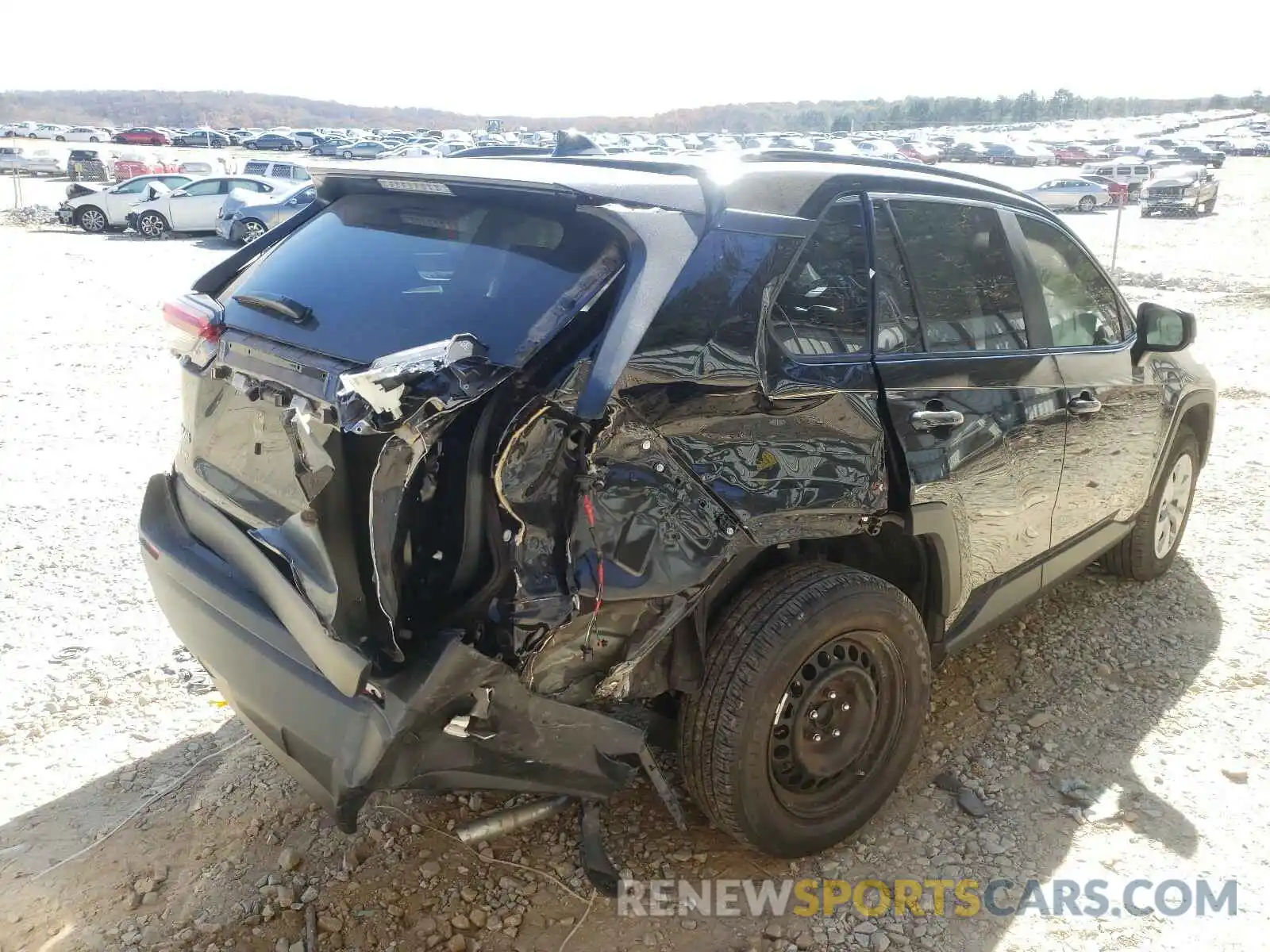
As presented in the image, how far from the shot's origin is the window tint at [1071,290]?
3.64m

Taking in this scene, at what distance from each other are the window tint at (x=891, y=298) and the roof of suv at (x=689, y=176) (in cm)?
14

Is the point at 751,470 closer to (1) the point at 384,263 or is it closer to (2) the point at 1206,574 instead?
(1) the point at 384,263

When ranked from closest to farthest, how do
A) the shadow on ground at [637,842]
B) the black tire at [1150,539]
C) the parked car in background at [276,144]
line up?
the shadow on ground at [637,842], the black tire at [1150,539], the parked car in background at [276,144]

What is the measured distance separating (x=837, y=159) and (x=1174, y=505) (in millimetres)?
2938

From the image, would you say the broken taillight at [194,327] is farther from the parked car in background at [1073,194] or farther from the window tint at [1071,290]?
the parked car in background at [1073,194]

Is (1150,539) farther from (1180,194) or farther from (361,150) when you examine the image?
(361,150)

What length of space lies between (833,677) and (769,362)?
3.18 ft

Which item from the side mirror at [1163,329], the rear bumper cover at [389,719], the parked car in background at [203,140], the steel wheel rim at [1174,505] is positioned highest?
the parked car in background at [203,140]

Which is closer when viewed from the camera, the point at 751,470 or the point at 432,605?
the point at 432,605

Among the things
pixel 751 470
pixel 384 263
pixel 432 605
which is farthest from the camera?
pixel 384 263

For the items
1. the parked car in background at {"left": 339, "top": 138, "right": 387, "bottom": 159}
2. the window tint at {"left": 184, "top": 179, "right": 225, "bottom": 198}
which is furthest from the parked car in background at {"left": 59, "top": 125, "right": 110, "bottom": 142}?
the window tint at {"left": 184, "top": 179, "right": 225, "bottom": 198}

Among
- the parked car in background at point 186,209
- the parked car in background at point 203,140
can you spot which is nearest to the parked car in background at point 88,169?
the parked car in background at point 186,209

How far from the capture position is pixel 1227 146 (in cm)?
5997

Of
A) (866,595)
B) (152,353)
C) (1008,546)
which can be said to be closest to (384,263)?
(866,595)
